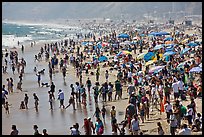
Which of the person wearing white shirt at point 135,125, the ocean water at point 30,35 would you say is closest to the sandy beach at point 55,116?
the person wearing white shirt at point 135,125

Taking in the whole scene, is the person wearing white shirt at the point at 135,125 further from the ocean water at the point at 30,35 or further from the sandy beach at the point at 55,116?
the ocean water at the point at 30,35

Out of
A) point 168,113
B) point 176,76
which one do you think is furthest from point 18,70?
point 168,113

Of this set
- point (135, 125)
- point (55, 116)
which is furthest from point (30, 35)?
point (135, 125)

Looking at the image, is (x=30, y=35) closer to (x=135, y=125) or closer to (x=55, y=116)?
(x=55, y=116)

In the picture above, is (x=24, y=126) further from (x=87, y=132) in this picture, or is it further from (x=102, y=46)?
(x=102, y=46)

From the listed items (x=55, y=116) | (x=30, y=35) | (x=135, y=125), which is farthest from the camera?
(x=30, y=35)

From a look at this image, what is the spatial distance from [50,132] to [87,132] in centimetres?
262

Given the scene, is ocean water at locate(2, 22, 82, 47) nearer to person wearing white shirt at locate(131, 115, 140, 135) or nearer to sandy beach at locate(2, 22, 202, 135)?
sandy beach at locate(2, 22, 202, 135)

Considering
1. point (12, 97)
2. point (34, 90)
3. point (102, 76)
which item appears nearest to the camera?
point (12, 97)

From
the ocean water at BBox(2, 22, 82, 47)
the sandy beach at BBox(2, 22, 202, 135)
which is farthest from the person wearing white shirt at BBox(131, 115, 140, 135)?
the ocean water at BBox(2, 22, 82, 47)

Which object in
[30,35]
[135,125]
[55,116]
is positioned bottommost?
[30,35]

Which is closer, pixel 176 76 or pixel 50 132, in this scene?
pixel 50 132

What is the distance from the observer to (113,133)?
16.0 metres

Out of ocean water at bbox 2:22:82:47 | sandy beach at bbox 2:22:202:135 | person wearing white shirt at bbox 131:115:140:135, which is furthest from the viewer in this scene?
ocean water at bbox 2:22:82:47
